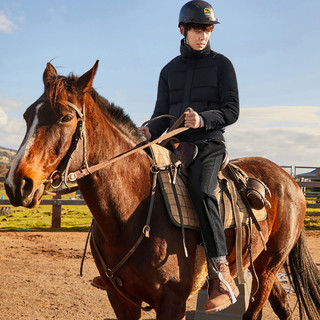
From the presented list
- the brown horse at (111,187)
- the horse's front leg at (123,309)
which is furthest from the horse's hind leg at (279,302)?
the horse's front leg at (123,309)

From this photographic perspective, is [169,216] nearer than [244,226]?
Yes

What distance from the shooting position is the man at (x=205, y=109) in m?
3.06

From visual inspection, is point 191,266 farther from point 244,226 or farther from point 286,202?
point 286,202

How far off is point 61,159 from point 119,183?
0.54m

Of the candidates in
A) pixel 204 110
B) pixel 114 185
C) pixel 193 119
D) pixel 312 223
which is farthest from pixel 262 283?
pixel 312 223

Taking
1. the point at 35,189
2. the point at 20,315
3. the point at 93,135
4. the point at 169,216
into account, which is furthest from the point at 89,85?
the point at 20,315

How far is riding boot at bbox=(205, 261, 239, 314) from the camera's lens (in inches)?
117

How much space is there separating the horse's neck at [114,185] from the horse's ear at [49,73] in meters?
0.47

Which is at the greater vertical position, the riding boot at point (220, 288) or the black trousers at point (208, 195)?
the black trousers at point (208, 195)

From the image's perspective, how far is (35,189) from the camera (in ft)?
7.82

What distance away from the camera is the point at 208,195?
123 inches

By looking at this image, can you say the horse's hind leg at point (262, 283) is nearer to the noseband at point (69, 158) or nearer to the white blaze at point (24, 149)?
the noseband at point (69, 158)

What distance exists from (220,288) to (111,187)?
3.81 feet

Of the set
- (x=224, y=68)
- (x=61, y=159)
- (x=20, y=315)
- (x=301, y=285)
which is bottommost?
(x=20, y=315)
